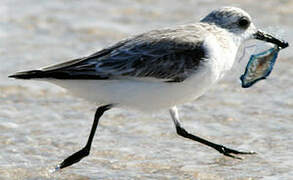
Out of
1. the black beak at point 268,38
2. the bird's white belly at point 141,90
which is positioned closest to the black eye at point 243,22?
the black beak at point 268,38

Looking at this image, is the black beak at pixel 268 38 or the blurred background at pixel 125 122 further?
the black beak at pixel 268 38

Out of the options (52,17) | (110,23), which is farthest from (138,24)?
(52,17)

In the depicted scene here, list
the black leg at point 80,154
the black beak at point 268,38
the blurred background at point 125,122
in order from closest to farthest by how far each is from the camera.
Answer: the black leg at point 80,154 → the blurred background at point 125,122 → the black beak at point 268,38

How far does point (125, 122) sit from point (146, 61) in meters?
1.55

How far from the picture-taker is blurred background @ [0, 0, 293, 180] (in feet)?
22.3

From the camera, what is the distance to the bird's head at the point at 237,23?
689 centimetres

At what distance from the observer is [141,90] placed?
20.7 feet

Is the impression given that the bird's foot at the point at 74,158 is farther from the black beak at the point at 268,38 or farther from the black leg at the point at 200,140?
the black beak at the point at 268,38

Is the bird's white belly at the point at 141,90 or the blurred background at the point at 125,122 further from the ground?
the bird's white belly at the point at 141,90

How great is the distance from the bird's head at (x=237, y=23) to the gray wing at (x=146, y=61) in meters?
0.52

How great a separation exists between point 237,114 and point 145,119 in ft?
3.37

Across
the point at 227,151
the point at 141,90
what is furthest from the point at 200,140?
the point at 141,90

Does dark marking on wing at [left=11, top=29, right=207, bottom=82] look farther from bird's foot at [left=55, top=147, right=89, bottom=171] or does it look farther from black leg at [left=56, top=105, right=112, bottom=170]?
bird's foot at [left=55, top=147, right=89, bottom=171]

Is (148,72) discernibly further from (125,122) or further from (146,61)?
(125,122)
